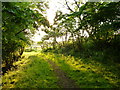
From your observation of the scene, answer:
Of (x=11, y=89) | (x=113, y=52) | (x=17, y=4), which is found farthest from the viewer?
(x=113, y=52)

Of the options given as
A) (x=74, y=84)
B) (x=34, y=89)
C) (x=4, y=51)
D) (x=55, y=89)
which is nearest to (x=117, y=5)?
(x=74, y=84)

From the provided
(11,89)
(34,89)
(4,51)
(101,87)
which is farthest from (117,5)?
(4,51)

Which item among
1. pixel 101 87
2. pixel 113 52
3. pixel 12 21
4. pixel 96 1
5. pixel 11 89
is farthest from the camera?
pixel 113 52

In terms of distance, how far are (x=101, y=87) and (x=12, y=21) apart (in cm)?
687

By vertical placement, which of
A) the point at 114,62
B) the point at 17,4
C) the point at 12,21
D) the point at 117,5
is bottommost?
the point at 114,62

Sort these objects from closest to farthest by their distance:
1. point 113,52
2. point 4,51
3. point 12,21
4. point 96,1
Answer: point 12,21
point 96,1
point 4,51
point 113,52

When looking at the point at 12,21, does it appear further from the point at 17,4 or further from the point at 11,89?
the point at 11,89

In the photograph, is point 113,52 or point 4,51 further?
point 113,52

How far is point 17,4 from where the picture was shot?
15.0ft

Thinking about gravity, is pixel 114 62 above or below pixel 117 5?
below

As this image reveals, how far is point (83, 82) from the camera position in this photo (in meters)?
9.52

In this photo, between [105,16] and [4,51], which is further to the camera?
[4,51]

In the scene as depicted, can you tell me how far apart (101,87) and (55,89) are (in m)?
3.08

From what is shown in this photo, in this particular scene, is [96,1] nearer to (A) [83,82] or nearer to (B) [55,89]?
(A) [83,82]
